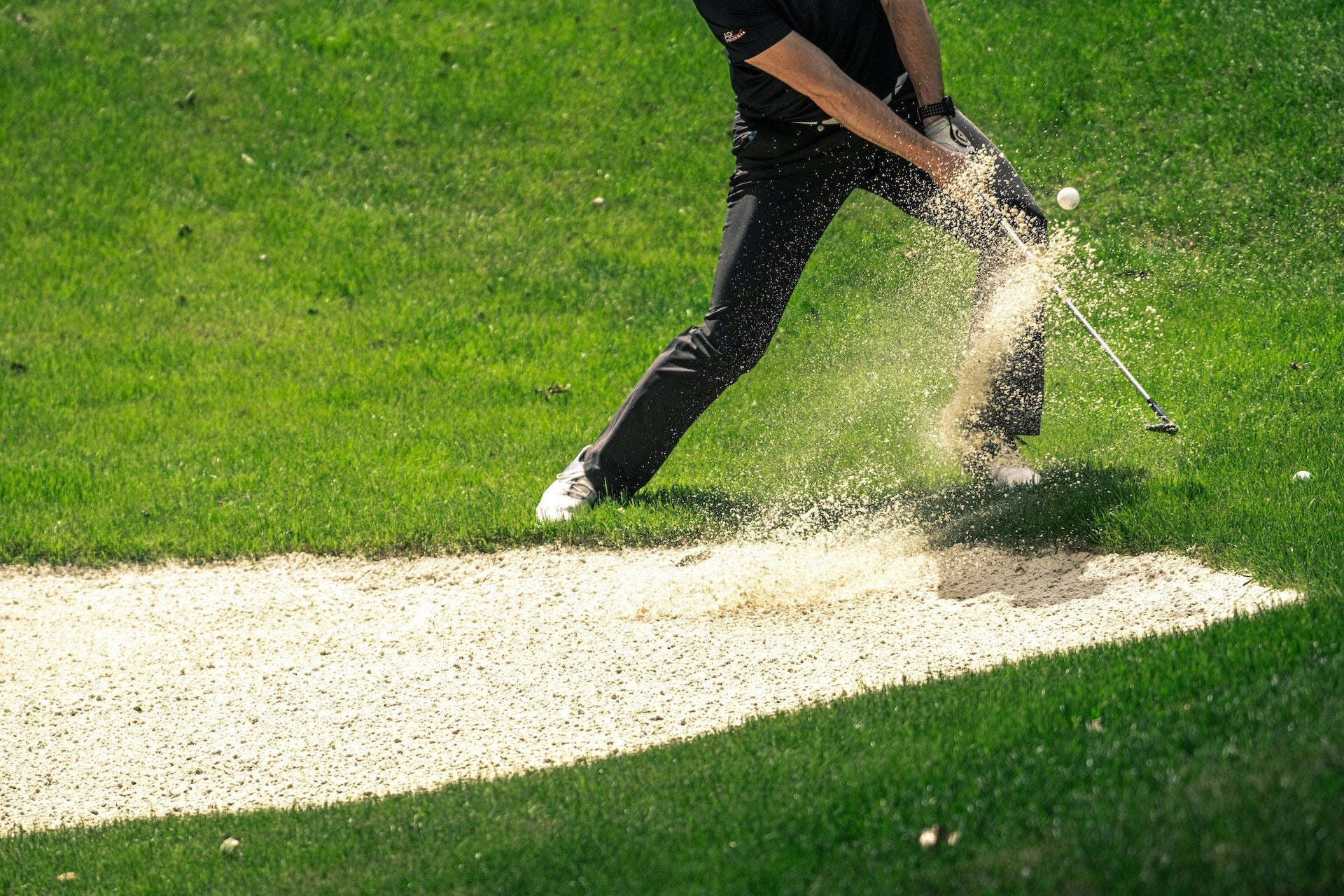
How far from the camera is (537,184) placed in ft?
34.4

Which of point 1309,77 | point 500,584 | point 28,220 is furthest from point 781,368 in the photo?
point 28,220

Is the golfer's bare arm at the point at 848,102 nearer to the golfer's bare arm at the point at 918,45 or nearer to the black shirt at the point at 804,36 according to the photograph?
the black shirt at the point at 804,36

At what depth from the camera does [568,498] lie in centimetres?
583

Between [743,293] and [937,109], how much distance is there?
1096mm

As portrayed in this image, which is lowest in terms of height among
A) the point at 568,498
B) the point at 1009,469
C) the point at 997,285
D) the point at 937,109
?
the point at 568,498

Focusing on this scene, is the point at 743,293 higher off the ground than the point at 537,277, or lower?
higher

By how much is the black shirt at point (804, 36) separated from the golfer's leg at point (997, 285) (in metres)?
0.38

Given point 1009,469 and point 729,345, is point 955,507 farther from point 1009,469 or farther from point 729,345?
point 729,345

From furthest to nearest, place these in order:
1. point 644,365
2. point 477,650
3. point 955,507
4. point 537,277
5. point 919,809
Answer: point 537,277, point 644,365, point 955,507, point 477,650, point 919,809

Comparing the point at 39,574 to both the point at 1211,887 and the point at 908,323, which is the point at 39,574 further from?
the point at 1211,887

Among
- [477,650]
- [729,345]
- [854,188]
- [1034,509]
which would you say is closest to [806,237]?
[854,188]

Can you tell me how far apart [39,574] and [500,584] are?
2.35 meters

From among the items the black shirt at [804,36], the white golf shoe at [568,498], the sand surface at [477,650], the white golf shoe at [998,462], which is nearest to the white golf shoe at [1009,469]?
A: the white golf shoe at [998,462]

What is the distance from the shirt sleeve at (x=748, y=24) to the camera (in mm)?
4809
